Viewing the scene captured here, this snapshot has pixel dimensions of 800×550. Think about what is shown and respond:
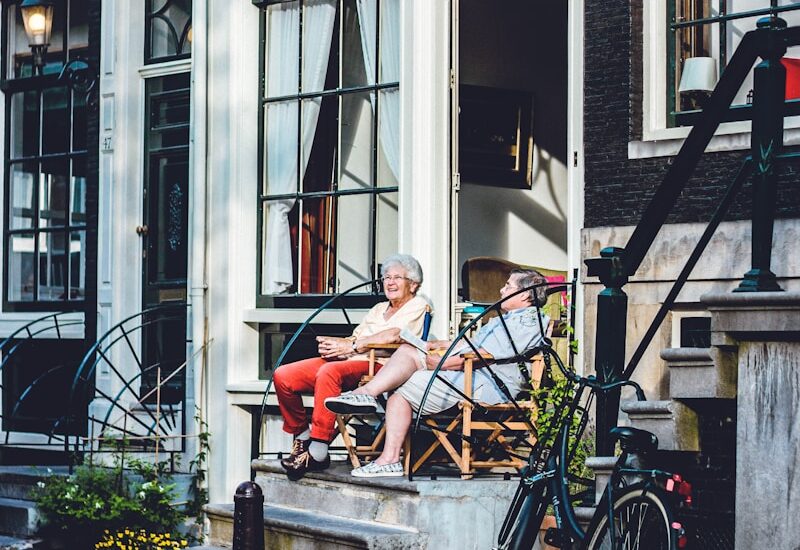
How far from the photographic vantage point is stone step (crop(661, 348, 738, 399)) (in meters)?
6.80

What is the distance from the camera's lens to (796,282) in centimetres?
805

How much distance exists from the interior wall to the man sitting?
3.16 metres

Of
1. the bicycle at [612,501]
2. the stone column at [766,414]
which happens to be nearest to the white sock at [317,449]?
the bicycle at [612,501]

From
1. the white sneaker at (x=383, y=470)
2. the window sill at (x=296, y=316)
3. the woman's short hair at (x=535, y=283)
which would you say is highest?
the woman's short hair at (x=535, y=283)

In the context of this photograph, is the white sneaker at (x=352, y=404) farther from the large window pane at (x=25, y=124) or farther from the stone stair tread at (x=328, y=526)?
the large window pane at (x=25, y=124)

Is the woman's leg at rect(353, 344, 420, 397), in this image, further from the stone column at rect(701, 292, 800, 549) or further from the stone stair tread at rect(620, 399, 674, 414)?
the stone column at rect(701, 292, 800, 549)

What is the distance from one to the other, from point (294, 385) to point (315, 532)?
103 cm

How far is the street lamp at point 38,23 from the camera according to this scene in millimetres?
13516

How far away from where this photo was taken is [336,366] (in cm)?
906

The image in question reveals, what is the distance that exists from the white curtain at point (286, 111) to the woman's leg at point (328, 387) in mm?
2146

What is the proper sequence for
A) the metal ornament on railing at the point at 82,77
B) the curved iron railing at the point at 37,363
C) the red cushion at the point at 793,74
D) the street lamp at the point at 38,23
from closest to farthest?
1. the red cushion at the point at 793,74
2. the metal ornament on railing at the point at 82,77
3. the curved iron railing at the point at 37,363
4. the street lamp at the point at 38,23

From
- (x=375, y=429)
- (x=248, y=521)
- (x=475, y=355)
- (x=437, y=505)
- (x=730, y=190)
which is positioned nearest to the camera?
(x=730, y=190)

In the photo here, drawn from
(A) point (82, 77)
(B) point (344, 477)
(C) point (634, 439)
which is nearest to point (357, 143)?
(B) point (344, 477)

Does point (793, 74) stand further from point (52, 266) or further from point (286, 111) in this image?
point (52, 266)
